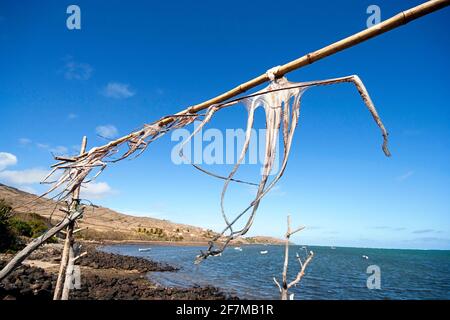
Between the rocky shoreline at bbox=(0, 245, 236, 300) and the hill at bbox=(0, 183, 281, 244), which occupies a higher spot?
the rocky shoreline at bbox=(0, 245, 236, 300)

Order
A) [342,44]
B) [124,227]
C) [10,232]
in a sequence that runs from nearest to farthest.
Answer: [342,44], [10,232], [124,227]

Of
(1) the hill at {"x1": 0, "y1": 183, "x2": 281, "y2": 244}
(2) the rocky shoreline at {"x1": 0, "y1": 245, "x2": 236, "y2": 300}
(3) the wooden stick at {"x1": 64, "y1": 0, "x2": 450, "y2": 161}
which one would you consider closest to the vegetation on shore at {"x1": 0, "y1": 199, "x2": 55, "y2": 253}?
(2) the rocky shoreline at {"x1": 0, "y1": 245, "x2": 236, "y2": 300}

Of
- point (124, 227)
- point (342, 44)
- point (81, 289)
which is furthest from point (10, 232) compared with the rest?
point (124, 227)

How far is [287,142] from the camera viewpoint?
160cm

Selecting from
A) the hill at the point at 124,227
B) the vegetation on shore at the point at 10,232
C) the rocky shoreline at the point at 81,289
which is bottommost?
the hill at the point at 124,227

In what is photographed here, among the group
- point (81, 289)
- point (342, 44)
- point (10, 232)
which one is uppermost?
point (342, 44)

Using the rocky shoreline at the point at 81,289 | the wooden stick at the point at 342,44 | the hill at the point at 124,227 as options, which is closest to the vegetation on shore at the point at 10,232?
the rocky shoreline at the point at 81,289

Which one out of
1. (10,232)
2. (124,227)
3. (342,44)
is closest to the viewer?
(342,44)

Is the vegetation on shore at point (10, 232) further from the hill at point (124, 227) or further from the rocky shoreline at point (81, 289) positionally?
the hill at point (124, 227)

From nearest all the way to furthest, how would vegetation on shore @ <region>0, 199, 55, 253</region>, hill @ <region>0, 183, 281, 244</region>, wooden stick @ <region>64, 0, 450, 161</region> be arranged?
wooden stick @ <region>64, 0, 450, 161</region>
vegetation on shore @ <region>0, 199, 55, 253</region>
hill @ <region>0, 183, 281, 244</region>

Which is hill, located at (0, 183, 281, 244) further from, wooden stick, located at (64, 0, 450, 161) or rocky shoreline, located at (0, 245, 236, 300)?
wooden stick, located at (64, 0, 450, 161)

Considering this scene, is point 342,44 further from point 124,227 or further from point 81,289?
point 124,227

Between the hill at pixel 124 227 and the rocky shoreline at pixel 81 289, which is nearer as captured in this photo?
the rocky shoreline at pixel 81 289
